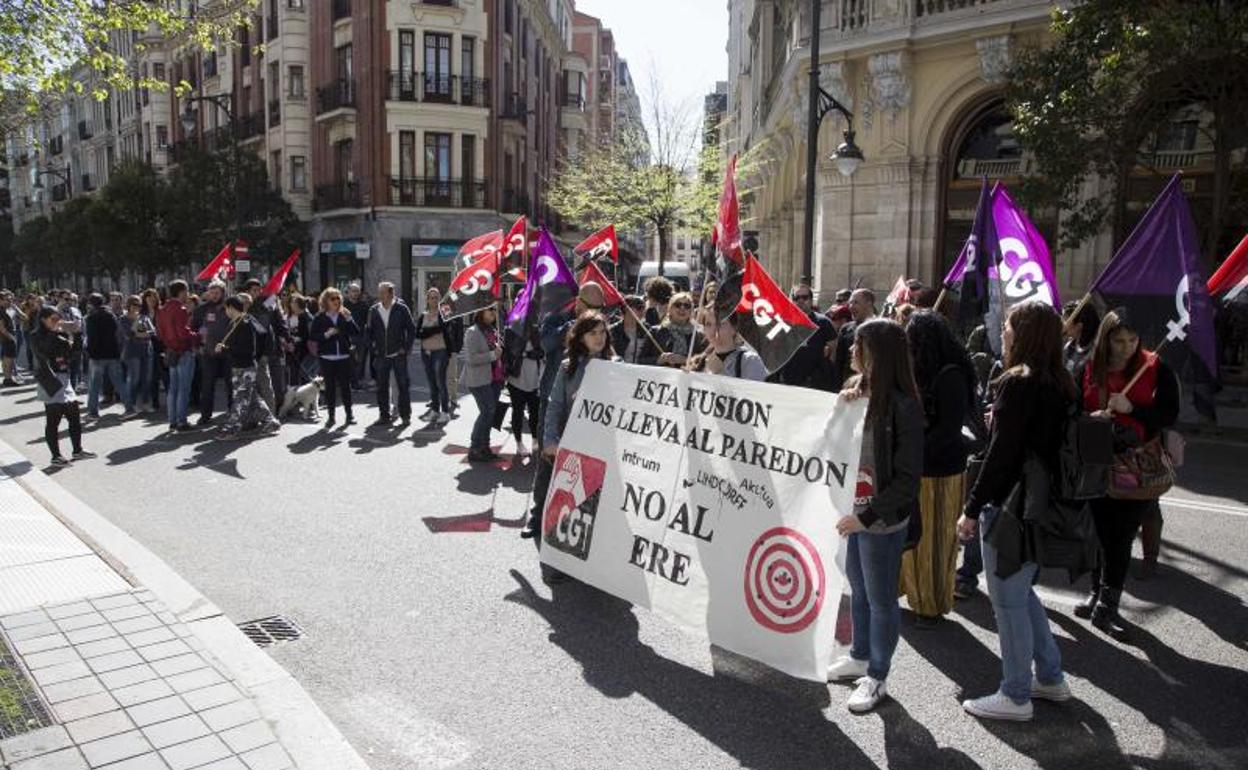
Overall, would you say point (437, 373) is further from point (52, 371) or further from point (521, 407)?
point (52, 371)

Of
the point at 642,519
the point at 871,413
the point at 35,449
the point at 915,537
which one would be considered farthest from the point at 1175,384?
the point at 35,449

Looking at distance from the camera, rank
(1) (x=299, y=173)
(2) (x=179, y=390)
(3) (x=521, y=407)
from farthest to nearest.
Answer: (1) (x=299, y=173) → (2) (x=179, y=390) → (3) (x=521, y=407)

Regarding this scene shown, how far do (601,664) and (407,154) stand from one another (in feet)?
105

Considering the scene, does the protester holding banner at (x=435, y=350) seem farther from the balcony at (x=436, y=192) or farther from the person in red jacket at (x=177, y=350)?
the balcony at (x=436, y=192)

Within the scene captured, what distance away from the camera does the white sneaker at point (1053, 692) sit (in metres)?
3.86

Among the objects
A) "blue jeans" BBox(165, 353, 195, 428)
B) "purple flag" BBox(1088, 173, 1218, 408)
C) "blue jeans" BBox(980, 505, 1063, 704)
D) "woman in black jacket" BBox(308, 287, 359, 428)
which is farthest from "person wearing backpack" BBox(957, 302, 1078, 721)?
"blue jeans" BBox(165, 353, 195, 428)

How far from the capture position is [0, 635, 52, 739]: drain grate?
11.6 ft

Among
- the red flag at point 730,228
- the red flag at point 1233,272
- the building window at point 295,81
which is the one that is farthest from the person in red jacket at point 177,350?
the building window at point 295,81

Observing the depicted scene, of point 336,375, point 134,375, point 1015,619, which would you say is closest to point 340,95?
point 134,375

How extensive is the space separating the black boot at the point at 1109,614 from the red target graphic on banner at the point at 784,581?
1.99 meters

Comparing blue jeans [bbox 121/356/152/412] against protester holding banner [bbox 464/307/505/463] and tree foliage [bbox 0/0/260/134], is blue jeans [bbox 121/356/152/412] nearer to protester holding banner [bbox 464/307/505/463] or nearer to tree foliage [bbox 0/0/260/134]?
tree foliage [bbox 0/0/260/134]

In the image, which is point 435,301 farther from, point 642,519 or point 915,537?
point 915,537

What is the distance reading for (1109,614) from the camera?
15.5ft

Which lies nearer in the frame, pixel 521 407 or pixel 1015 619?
pixel 1015 619
